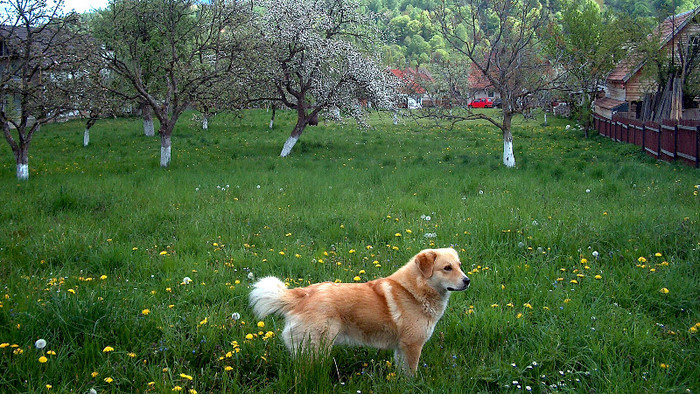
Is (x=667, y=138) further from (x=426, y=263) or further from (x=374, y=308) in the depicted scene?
(x=374, y=308)

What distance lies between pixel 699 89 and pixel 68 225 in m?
29.0

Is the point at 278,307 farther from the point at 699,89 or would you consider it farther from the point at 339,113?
the point at 699,89

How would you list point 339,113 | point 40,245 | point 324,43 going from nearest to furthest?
point 40,245 → point 324,43 → point 339,113

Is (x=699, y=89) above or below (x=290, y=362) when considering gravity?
above

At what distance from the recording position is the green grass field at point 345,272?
4.09 metres

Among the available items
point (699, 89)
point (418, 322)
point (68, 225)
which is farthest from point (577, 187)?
point (699, 89)

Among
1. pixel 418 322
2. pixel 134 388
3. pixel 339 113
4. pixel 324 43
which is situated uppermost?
pixel 324 43

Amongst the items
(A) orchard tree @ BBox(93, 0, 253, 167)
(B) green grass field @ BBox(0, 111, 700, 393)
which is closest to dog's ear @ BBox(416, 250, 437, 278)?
(B) green grass field @ BBox(0, 111, 700, 393)

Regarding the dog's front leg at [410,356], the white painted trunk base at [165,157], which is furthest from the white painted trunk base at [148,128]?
the dog's front leg at [410,356]

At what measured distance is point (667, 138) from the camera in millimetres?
18828

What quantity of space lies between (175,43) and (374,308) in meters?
16.3

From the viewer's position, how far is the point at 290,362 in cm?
402

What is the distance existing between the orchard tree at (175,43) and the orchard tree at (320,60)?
6.45 ft

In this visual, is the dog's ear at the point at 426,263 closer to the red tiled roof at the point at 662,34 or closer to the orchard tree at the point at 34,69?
the orchard tree at the point at 34,69
